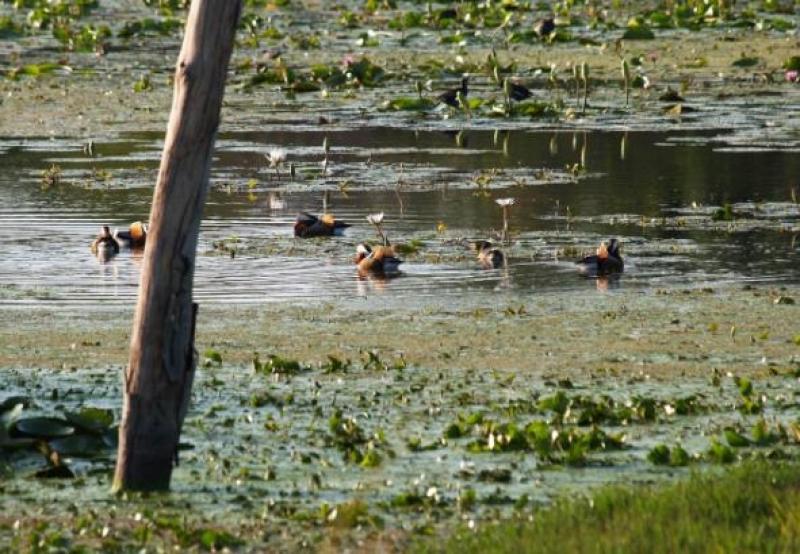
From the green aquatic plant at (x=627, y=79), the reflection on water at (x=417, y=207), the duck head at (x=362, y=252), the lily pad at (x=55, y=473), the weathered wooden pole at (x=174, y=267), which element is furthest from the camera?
the green aquatic plant at (x=627, y=79)

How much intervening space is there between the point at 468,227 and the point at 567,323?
11.6ft

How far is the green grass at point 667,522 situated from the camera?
5992mm

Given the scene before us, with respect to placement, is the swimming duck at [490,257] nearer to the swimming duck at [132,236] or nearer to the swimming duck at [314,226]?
the swimming duck at [314,226]

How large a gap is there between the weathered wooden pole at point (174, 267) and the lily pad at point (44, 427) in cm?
56

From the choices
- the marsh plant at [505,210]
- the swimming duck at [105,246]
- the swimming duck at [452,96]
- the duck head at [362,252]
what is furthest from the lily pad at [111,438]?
the swimming duck at [452,96]

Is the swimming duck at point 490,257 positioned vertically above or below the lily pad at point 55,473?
below

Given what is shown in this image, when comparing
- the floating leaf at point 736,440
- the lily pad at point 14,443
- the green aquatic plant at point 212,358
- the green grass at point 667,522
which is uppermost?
the green grass at point 667,522

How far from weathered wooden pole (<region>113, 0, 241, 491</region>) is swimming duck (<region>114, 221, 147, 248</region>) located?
589cm

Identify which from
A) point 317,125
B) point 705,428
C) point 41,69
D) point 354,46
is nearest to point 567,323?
point 705,428

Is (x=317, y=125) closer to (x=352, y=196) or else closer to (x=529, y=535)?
(x=352, y=196)

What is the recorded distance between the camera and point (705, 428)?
7879 millimetres

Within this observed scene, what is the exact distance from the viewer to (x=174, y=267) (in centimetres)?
707

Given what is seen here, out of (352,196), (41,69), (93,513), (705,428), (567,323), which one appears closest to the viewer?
(93,513)

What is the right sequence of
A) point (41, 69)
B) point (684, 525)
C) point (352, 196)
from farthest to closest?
1. point (41, 69)
2. point (352, 196)
3. point (684, 525)
